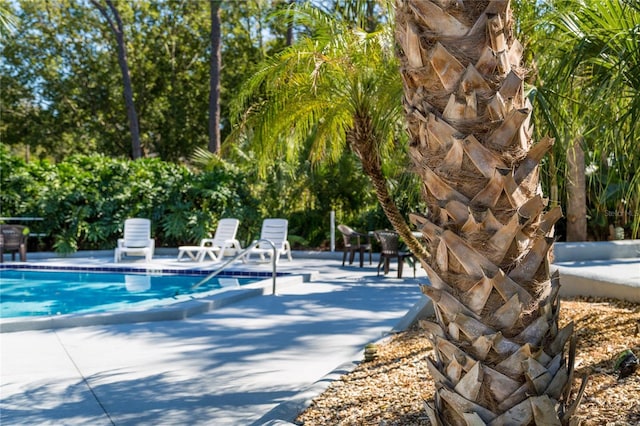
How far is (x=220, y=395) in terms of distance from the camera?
4.57 metres

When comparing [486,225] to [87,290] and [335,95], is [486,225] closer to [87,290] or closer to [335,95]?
[335,95]

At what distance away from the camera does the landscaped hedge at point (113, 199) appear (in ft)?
55.3

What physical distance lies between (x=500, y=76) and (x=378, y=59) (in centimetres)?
491

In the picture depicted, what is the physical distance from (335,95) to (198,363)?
3.37m

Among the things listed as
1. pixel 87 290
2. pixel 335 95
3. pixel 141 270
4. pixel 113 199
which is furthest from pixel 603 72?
pixel 113 199

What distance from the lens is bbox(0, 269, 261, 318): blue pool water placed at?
384 inches

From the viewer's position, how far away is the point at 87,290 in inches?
455

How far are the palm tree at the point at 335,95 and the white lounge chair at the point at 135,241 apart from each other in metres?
7.36

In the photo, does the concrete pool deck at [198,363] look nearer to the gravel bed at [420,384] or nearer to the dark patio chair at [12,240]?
the gravel bed at [420,384]

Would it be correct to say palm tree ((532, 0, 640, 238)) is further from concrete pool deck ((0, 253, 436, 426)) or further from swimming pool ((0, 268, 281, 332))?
swimming pool ((0, 268, 281, 332))

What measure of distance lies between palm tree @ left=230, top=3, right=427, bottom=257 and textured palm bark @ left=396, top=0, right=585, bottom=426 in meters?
3.84

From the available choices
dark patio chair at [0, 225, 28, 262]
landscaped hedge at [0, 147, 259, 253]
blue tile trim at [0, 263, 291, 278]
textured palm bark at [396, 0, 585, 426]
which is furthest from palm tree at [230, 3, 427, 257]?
landscaped hedge at [0, 147, 259, 253]

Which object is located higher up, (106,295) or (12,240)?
(12,240)

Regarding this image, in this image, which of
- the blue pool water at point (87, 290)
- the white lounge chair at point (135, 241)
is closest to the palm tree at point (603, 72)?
the blue pool water at point (87, 290)
